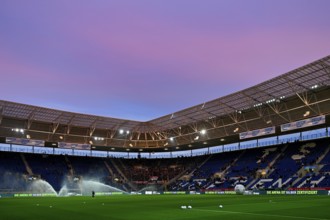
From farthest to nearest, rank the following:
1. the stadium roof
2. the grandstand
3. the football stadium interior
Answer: the grandstand < the football stadium interior < the stadium roof

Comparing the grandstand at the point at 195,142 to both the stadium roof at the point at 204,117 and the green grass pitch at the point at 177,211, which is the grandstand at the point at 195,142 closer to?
the stadium roof at the point at 204,117

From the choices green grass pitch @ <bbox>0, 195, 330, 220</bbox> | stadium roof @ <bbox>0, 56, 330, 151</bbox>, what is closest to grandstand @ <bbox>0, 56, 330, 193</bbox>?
stadium roof @ <bbox>0, 56, 330, 151</bbox>

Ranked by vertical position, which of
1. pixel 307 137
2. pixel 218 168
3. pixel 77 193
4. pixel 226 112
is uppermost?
pixel 226 112

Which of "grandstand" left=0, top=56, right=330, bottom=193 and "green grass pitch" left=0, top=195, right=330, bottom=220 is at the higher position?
"grandstand" left=0, top=56, right=330, bottom=193

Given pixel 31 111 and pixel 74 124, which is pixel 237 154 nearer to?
pixel 74 124

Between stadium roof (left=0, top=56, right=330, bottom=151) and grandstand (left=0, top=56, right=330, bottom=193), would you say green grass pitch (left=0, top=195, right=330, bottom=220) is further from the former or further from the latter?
grandstand (left=0, top=56, right=330, bottom=193)

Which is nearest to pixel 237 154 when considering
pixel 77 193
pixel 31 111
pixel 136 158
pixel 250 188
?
pixel 250 188

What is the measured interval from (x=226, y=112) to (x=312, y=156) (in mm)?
17661

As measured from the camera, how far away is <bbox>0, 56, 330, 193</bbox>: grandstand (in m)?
53.7

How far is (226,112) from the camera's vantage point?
62969 mm

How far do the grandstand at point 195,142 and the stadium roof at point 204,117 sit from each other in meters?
0.17

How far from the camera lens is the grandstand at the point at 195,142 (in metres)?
53.7

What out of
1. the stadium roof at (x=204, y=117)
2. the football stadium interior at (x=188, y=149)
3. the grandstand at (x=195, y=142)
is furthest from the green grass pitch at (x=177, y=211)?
the grandstand at (x=195, y=142)

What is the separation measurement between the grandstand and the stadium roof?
0.57 ft
